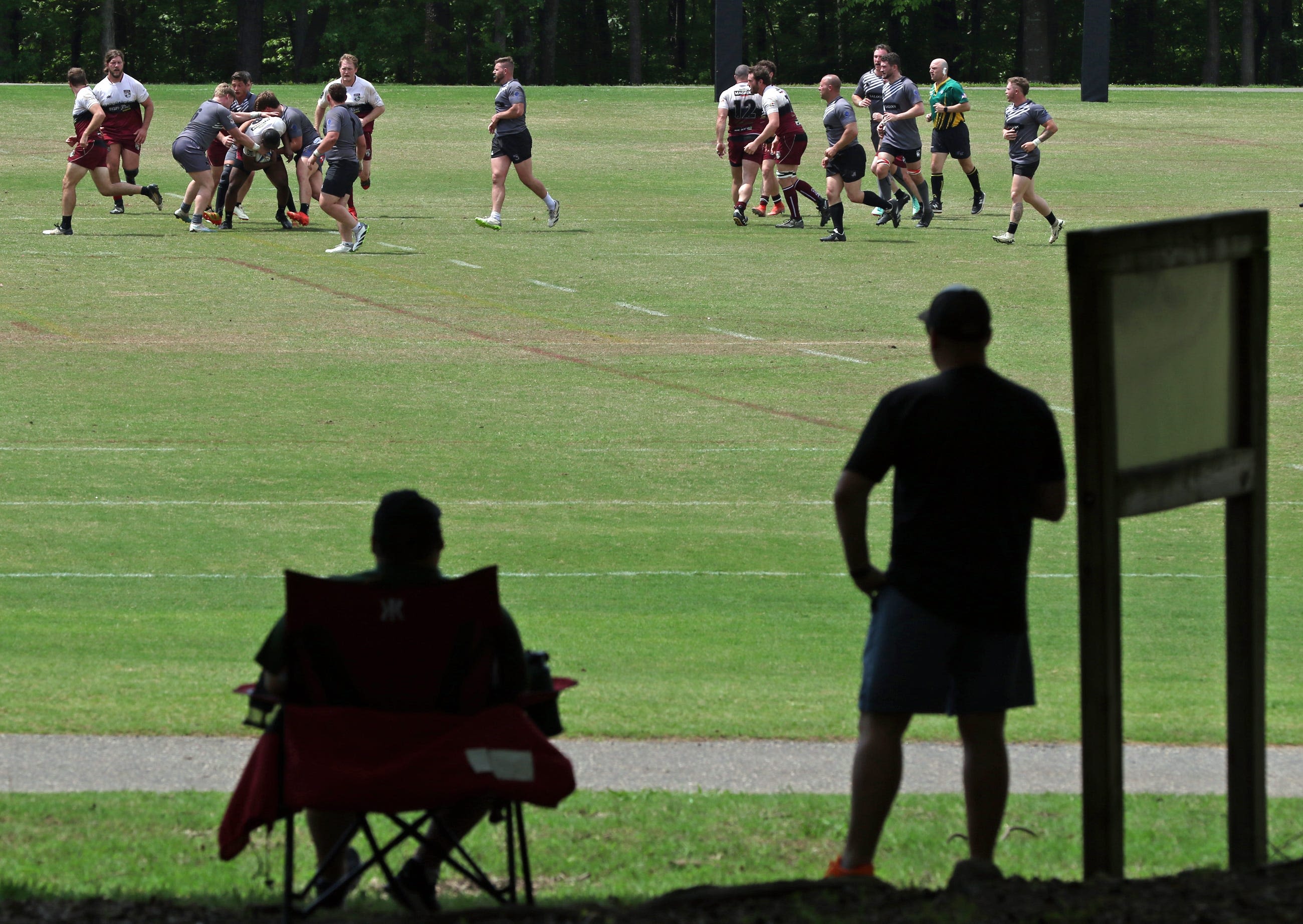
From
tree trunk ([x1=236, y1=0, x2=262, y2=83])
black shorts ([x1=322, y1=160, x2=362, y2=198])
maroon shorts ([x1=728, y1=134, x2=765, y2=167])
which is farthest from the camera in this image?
tree trunk ([x1=236, y1=0, x2=262, y2=83])

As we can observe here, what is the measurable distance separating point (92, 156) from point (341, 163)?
4.04m

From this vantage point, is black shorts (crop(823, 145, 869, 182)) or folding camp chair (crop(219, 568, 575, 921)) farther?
black shorts (crop(823, 145, 869, 182))

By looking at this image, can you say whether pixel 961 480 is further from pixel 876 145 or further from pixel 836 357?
pixel 876 145

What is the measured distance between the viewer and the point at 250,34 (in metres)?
69.5

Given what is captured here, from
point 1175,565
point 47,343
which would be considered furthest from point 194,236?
point 1175,565

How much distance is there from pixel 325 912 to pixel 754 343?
13307 millimetres

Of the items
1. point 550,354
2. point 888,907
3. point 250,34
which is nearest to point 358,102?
point 550,354

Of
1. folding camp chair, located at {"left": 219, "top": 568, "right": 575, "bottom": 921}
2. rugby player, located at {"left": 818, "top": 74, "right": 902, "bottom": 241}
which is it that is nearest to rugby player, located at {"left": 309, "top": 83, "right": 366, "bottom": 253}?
rugby player, located at {"left": 818, "top": 74, "right": 902, "bottom": 241}

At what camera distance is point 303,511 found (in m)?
11.9

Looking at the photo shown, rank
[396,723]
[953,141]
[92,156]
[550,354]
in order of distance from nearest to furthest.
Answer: [396,723] < [550,354] < [92,156] < [953,141]

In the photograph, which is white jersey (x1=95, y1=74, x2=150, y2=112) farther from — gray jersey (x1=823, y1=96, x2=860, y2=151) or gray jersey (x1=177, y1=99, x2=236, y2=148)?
gray jersey (x1=823, y1=96, x2=860, y2=151)

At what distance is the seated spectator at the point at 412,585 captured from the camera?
519 centimetres

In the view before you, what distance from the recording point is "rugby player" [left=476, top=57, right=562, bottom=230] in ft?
81.1

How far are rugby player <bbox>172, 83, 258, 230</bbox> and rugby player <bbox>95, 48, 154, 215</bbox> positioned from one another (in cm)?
83
